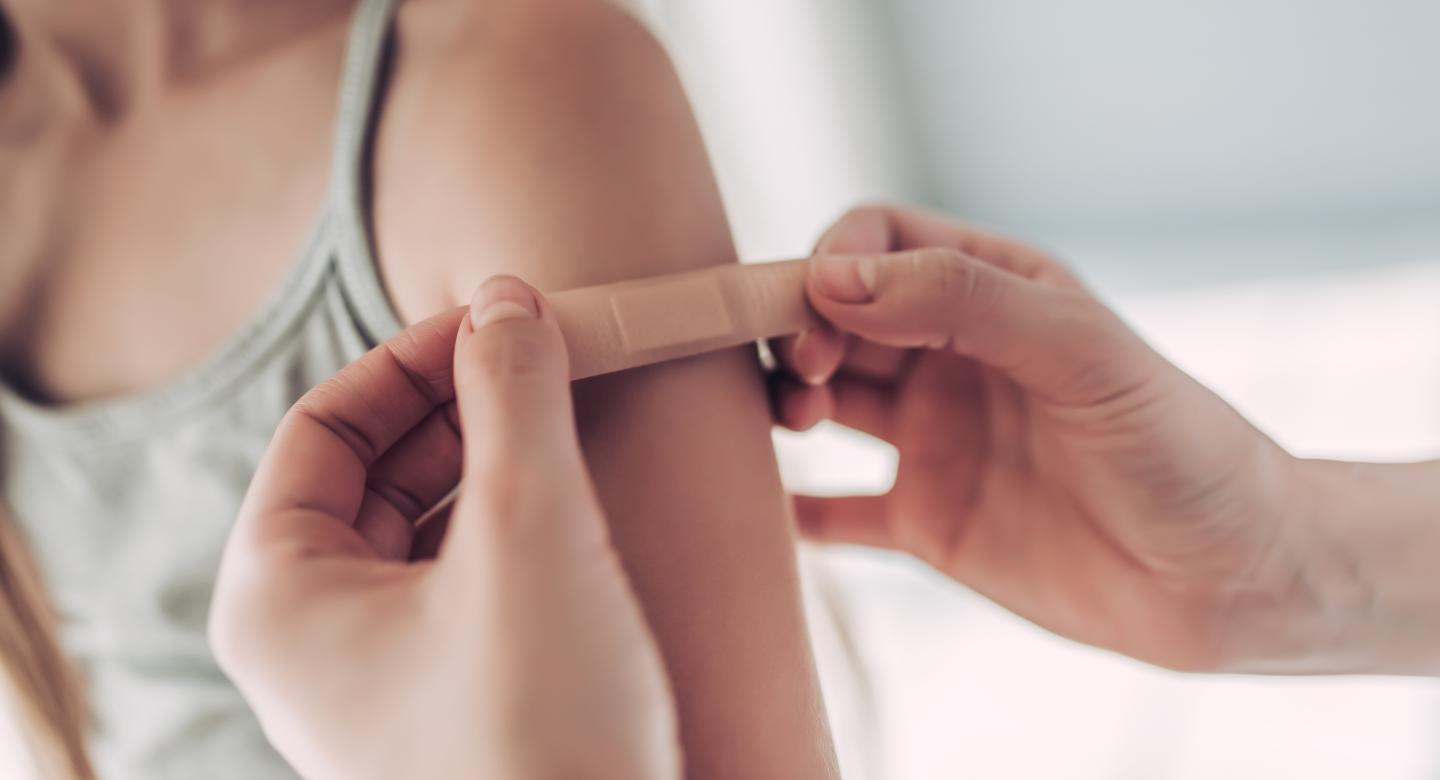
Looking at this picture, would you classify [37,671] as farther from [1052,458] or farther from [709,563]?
[1052,458]

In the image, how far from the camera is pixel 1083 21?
5.73 ft

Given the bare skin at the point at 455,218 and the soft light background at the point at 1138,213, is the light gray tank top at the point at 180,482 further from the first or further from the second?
the soft light background at the point at 1138,213

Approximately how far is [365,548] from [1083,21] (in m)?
1.78

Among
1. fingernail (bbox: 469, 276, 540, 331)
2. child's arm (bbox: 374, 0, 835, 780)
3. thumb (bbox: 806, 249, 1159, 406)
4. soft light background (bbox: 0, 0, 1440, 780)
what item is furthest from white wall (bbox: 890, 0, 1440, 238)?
fingernail (bbox: 469, 276, 540, 331)

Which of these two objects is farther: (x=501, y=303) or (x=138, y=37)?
(x=138, y=37)

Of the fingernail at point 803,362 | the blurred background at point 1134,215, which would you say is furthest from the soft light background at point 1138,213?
the fingernail at point 803,362

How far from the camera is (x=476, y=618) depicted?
1.08 feet

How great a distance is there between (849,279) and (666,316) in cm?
14

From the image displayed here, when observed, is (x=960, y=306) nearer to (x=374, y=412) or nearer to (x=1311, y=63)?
(x=374, y=412)

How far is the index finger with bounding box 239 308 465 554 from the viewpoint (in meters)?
0.40

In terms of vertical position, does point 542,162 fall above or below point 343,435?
above

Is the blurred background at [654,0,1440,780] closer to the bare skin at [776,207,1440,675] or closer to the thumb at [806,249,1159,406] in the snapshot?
the bare skin at [776,207,1440,675]

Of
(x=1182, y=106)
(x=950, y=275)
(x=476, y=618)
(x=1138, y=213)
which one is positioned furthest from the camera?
(x=1138, y=213)

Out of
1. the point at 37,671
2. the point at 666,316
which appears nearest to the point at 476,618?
the point at 666,316
